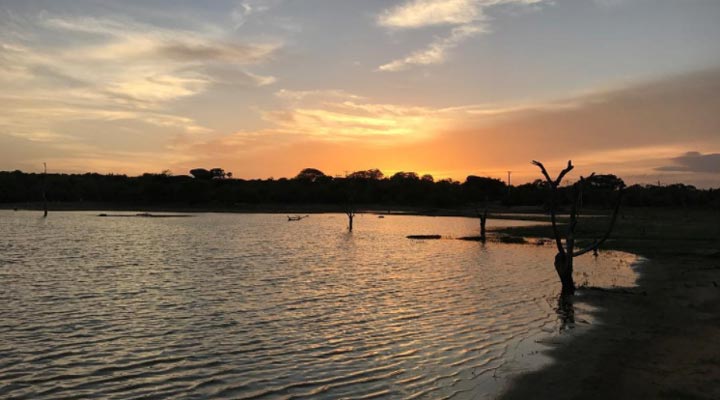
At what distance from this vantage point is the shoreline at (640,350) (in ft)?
31.2

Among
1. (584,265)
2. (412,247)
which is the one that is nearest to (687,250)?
(584,265)

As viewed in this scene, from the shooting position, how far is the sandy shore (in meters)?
9.47

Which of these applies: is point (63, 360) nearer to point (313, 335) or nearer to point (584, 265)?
point (313, 335)

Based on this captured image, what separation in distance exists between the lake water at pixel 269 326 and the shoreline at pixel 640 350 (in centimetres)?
90

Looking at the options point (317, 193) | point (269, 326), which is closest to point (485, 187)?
point (317, 193)

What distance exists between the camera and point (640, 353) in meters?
11.9

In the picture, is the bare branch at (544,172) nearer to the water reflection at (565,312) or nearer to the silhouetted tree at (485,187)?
the water reflection at (565,312)

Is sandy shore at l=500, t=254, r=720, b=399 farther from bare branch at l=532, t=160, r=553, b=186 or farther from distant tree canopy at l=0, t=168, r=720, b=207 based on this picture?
distant tree canopy at l=0, t=168, r=720, b=207

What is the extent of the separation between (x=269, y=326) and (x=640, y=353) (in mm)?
9555

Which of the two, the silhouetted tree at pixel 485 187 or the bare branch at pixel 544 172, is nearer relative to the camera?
the bare branch at pixel 544 172

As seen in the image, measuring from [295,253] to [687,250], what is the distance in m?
27.6

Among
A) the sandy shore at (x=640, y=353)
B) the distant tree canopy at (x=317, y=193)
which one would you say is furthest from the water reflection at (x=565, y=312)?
the distant tree canopy at (x=317, y=193)

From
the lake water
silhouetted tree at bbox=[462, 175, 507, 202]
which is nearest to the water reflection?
the lake water

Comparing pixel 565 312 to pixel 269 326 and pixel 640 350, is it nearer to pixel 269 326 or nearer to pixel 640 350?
pixel 640 350
